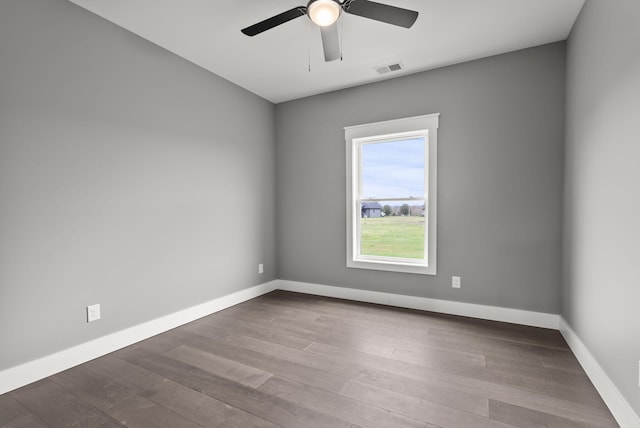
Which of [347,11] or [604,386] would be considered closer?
[604,386]

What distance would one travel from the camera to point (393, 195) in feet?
12.3

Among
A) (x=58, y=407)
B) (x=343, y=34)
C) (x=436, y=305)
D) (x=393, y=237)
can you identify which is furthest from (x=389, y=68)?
(x=58, y=407)

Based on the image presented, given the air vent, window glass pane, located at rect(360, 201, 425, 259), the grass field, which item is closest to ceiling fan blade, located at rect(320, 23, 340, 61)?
the air vent

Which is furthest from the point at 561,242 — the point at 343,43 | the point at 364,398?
the point at 343,43

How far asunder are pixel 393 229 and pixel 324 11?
2530 mm

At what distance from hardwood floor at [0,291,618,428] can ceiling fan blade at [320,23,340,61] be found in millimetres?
2391

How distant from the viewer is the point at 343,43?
9.31 ft

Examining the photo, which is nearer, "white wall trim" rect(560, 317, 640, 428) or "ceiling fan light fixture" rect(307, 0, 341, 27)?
"white wall trim" rect(560, 317, 640, 428)

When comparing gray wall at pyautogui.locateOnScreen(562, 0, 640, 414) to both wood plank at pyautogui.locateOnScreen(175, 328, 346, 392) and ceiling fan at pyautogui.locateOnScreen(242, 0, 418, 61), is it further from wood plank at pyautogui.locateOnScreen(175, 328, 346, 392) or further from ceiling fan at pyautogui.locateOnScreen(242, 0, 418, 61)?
wood plank at pyautogui.locateOnScreen(175, 328, 346, 392)

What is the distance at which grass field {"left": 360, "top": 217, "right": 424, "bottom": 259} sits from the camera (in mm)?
3596

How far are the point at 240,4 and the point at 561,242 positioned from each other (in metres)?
3.47

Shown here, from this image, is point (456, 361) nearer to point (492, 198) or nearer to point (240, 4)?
point (492, 198)

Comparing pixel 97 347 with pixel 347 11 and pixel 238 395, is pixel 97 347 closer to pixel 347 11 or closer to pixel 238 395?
pixel 238 395

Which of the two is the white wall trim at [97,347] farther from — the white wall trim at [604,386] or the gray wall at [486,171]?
the white wall trim at [604,386]
